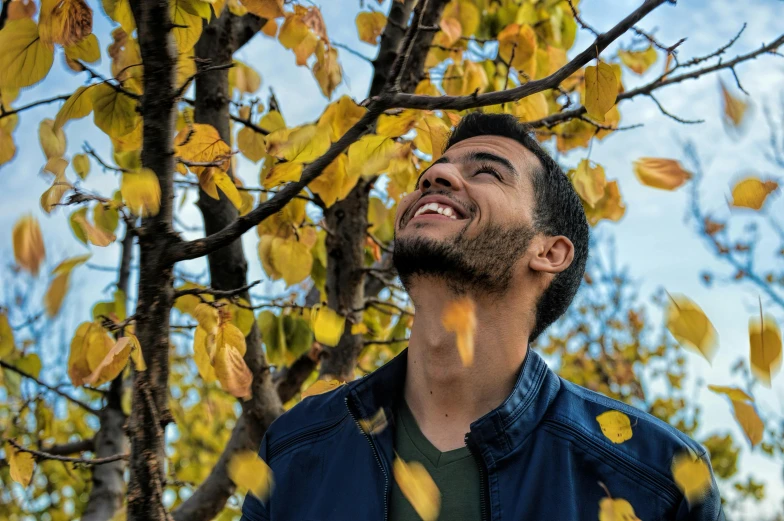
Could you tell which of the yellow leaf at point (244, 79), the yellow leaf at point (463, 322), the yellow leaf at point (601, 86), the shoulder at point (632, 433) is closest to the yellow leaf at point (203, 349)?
the yellow leaf at point (463, 322)

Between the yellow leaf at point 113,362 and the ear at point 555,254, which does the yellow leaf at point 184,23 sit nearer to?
the yellow leaf at point 113,362

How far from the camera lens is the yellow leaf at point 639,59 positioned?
3082 millimetres

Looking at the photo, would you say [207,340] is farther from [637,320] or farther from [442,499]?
[637,320]

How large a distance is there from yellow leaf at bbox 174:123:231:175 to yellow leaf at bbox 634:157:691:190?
1089mm

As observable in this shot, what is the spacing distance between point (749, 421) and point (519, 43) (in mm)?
1630

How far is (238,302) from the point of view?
208cm

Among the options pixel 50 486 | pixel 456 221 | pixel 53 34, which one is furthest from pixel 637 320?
pixel 53 34

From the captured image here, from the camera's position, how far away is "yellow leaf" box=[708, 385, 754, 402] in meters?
1.37

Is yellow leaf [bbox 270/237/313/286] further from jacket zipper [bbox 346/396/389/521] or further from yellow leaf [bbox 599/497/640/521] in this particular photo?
yellow leaf [bbox 599/497/640/521]

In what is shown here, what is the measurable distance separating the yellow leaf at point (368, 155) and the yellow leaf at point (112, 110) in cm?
61

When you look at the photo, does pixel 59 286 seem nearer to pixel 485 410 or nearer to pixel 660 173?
pixel 485 410

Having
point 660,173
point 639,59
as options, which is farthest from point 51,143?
point 639,59

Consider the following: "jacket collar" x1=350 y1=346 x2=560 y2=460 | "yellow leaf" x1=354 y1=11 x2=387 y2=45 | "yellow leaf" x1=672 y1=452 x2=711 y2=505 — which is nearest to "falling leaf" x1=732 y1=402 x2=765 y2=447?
"yellow leaf" x1=672 y1=452 x2=711 y2=505

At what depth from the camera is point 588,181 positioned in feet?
6.89
